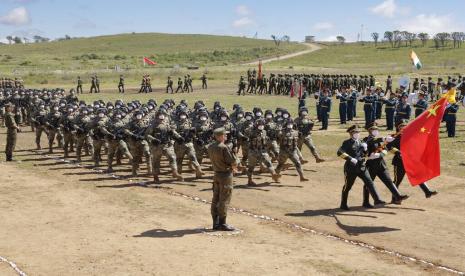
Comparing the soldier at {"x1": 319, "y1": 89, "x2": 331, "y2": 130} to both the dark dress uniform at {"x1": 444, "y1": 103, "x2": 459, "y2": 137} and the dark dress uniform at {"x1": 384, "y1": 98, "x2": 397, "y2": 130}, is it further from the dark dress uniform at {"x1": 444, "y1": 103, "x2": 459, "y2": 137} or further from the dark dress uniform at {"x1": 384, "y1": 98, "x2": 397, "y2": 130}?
the dark dress uniform at {"x1": 444, "y1": 103, "x2": 459, "y2": 137}

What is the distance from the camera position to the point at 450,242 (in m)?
11.4

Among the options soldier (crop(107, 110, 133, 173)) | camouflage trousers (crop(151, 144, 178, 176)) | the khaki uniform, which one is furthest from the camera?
soldier (crop(107, 110, 133, 173))

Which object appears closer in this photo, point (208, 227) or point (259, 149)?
point (208, 227)

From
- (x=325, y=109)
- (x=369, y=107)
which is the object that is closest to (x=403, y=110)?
(x=369, y=107)

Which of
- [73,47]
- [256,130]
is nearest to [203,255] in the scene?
[256,130]

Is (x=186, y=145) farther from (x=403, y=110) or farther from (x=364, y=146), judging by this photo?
(x=403, y=110)

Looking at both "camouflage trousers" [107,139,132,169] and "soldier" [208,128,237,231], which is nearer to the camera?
"soldier" [208,128,237,231]

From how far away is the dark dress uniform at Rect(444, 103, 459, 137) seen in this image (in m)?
24.3

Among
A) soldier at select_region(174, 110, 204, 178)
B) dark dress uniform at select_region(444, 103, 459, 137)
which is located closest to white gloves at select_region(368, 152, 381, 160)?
soldier at select_region(174, 110, 204, 178)

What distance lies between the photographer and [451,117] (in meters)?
24.6

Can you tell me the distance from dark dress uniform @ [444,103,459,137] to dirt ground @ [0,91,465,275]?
732 centimetres

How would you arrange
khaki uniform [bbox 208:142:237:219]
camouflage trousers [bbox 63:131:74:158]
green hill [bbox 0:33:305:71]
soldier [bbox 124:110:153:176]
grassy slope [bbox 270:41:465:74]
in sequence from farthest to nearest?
green hill [bbox 0:33:305:71]
grassy slope [bbox 270:41:465:74]
camouflage trousers [bbox 63:131:74:158]
soldier [bbox 124:110:153:176]
khaki uniform [bbox 208:142:237:219]

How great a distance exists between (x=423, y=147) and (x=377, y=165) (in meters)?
1.15

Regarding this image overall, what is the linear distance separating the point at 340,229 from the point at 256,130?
15.7ft
